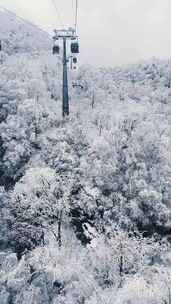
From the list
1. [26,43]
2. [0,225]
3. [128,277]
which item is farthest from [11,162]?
[26,43]

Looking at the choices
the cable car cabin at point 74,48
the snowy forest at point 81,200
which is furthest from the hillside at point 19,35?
the cable car cabin at point 74,48

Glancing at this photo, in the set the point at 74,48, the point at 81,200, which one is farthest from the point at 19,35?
the point at 81,200

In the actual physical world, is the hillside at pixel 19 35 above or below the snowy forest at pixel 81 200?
above

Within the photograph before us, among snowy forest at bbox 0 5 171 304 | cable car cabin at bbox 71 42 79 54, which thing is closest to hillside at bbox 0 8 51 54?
snowy forest at bbox 0 5 171 304

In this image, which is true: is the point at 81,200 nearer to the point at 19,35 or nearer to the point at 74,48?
the point at 74,48

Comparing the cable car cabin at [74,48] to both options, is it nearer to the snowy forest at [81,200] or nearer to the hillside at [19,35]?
the snowy forest at [81,200]

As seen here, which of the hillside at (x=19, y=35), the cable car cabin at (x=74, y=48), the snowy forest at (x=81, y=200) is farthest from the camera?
the hillside at (x=19, y=35)

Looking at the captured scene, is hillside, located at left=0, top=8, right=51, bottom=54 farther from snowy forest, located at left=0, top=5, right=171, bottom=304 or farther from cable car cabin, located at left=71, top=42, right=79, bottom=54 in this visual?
cable car cabin, located at left=71, top=42, right=79, bottom=54

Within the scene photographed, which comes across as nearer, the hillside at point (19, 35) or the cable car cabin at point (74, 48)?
the cable car cabin at point (74, 48)

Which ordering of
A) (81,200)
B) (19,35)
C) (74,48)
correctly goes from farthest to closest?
1. (19,35)
2. (74,48)
3. (81,200)

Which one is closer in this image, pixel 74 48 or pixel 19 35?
pixel 74 48
